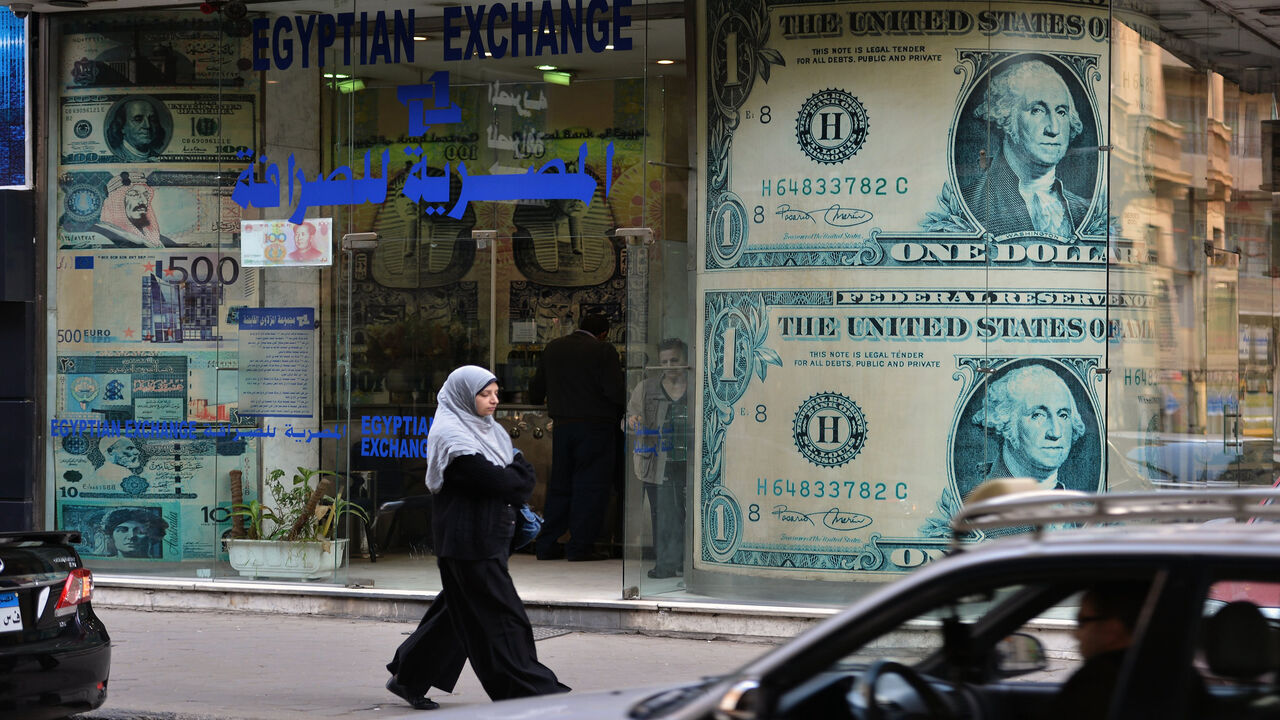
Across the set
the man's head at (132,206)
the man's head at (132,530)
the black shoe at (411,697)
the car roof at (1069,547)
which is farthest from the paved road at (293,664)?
the car roof at (1069,547)

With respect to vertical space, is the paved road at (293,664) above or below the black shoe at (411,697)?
below

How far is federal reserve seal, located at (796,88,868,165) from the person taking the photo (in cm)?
Answer: 995

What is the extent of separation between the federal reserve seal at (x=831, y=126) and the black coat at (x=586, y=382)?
10.1 ft

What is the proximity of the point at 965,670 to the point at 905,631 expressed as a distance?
18 cm

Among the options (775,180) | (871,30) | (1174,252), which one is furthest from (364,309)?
(1174,252)

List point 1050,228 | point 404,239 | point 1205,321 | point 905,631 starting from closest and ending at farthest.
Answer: point 905,631
point 1050,228
point 1205,321
point 404,239

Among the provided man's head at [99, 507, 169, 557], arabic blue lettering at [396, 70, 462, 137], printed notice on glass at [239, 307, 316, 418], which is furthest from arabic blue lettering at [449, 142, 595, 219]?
man's head at [99, 507, 169, 557]

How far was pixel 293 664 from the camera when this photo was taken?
30.1ft

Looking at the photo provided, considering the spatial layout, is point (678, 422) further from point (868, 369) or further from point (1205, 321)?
point (1205, 321)

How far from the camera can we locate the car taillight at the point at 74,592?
6926mm

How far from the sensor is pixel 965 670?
11.5ft

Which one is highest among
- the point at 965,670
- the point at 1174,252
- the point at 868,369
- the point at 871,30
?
the point at 871,30

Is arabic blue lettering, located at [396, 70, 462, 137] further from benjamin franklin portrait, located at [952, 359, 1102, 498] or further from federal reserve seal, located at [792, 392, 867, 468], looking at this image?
benjamin franklin portrait, located at [952, 359, 1102, 498]

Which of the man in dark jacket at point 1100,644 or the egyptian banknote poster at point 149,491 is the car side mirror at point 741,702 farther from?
the egyptian banknote poster at point 149,491
